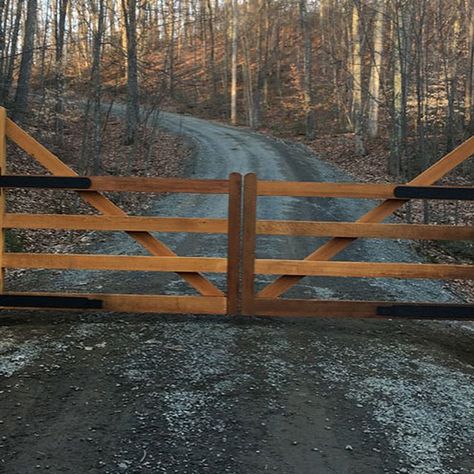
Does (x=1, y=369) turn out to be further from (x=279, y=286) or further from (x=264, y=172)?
(x=264, y=172)

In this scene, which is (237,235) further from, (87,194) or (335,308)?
(87,194)

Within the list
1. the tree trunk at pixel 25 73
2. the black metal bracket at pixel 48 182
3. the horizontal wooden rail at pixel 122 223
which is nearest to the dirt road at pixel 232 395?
the horizontal wooden rail at pixel 122 223

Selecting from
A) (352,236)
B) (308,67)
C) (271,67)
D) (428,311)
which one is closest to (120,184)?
(352,236)

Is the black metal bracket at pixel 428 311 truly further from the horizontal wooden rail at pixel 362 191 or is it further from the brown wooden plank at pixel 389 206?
the horizontal wooden rail at pixel 362 191

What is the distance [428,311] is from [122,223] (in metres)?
3.10

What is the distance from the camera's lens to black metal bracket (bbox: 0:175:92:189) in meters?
Result: 5.00

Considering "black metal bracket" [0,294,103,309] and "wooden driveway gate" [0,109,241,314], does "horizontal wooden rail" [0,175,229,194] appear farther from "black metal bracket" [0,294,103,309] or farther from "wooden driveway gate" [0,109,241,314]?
"black metal bracket" [0,294,103,309]

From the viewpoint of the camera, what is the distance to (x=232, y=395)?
12.5ft

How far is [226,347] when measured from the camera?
15.3 feet

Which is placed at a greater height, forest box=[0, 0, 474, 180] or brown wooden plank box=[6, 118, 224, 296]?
forest box=[0, 0, 474, 180]

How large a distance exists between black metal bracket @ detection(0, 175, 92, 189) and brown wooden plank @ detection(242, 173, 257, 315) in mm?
1532

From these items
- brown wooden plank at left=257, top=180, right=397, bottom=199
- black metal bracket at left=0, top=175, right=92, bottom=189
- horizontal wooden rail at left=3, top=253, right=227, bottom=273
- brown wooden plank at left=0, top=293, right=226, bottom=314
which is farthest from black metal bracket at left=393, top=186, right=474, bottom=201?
black metal bracket at left=0, top=175, right=92, bottom=189

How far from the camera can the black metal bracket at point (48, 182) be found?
4996mm

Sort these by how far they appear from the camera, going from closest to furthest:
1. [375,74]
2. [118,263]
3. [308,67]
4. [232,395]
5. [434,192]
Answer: [232,395], [434,192], [118,263], [375,74], [308,67]
